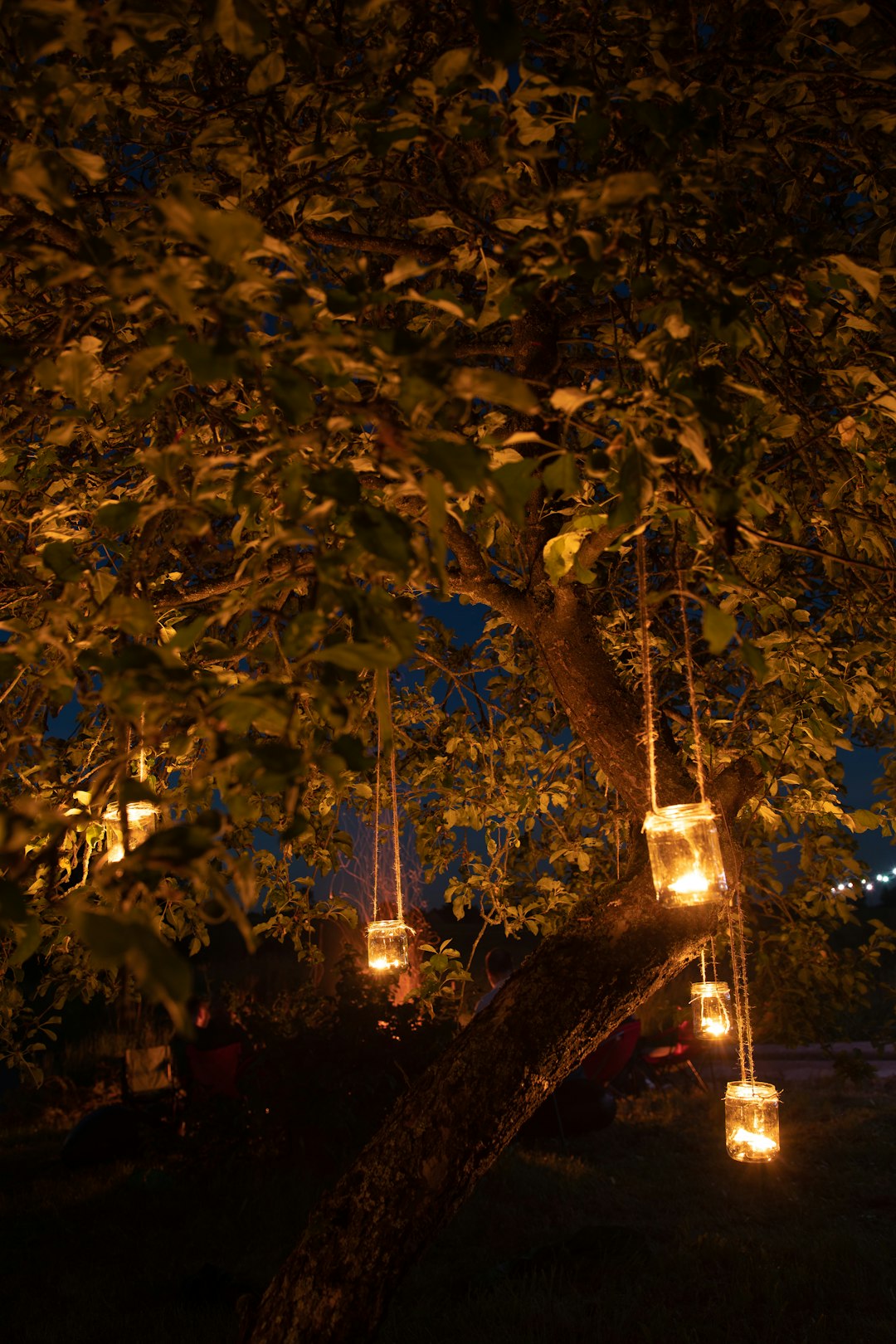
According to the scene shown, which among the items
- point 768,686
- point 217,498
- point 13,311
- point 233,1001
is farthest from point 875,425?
point 233,1001

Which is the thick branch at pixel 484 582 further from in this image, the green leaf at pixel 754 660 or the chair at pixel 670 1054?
the chair at pixel 670 1054

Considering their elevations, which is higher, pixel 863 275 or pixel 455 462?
pixel 863 275

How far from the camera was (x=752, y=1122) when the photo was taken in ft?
12.8

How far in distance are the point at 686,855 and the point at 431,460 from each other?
5.01ft

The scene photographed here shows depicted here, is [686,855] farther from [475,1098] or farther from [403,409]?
[403,409]

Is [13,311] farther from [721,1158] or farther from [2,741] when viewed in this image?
[721,1158]

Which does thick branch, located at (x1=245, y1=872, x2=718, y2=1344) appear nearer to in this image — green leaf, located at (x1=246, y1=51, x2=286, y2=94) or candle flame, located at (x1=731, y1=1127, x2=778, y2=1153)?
candle flame, located at (x1=731, y1=1127, x2=778, y2=1153)

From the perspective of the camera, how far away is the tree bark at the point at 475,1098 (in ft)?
7.68

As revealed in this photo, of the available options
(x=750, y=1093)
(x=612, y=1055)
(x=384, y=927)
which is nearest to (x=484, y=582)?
(x=384, y=927)

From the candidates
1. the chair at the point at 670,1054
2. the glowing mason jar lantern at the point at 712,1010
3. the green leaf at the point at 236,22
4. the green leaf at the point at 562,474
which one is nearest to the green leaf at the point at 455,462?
the green leaf at the point at 562,474

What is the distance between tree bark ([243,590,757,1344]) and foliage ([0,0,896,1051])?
493mm

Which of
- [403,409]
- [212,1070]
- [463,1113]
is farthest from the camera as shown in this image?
[212,1070]

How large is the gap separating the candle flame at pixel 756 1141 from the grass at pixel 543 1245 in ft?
3.22

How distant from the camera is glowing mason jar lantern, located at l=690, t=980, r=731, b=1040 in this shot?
4.74 m
